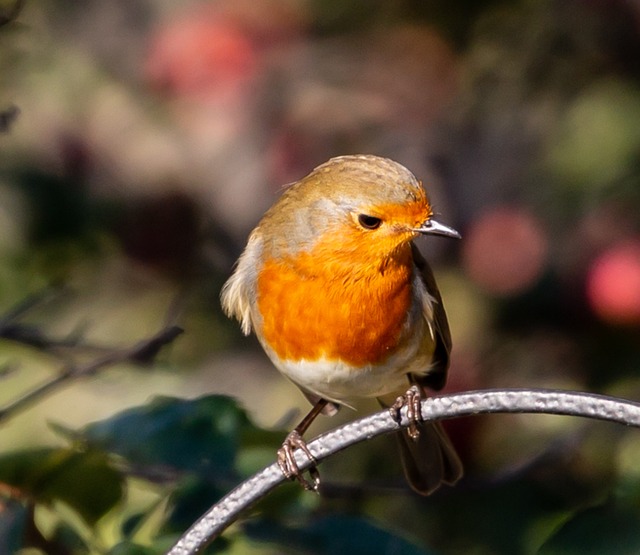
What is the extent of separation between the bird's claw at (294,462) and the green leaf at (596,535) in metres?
0.40

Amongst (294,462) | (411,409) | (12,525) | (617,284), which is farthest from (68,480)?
(617,284)

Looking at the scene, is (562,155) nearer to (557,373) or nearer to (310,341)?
(557,373)

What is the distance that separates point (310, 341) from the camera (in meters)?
2.21

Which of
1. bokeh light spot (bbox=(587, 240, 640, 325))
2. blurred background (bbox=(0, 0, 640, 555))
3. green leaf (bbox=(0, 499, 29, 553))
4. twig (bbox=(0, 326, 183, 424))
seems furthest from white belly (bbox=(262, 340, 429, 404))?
bokeh light spot (bbox=(587, 240, 640, 325))

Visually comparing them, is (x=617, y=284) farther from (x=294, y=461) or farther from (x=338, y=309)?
(x=294, y=461)

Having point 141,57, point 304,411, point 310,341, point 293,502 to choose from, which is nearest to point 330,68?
point 141,57

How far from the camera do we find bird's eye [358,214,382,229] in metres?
2.17

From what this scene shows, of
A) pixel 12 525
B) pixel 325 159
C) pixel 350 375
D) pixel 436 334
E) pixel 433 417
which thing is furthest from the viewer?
pixel 325 159

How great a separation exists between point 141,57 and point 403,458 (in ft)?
6.18

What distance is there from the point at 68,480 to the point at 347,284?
2.00 feet

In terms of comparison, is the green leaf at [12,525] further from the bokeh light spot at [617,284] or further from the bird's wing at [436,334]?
the bokeh light spot at [617,284]

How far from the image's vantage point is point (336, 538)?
1.94 metres

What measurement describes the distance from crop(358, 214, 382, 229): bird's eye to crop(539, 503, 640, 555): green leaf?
2.10 ft

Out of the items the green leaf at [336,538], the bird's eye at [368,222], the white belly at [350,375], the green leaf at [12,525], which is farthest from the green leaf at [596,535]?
the green leaf at [12,525]
